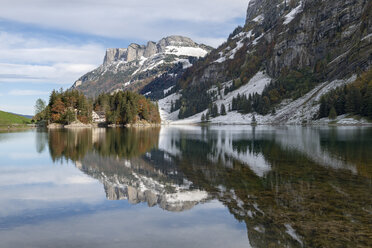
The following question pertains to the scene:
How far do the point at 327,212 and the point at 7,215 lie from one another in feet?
55.5

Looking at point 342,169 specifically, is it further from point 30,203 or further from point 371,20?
point 371,20

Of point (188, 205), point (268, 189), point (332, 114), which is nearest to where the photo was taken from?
point (188, 205)

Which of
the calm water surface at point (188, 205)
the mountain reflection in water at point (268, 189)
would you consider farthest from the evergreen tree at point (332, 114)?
the calm water surface at point (188, 205)

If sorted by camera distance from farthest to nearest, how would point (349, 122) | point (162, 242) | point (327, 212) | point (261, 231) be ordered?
point (349, 122)
point (327, 212)
point (261, 231)
point (162, 242)

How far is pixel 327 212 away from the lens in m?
16.2

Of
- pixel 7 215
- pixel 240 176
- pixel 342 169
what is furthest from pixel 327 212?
pixel 7 215

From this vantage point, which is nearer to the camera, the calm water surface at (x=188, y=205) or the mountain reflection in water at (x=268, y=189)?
the calm water surface at (x=188, y=205)

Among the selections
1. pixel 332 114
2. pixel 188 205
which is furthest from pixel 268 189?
pixel 332 114

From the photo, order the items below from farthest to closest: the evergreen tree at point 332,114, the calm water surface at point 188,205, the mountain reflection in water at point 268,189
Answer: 1. the evergreen tree at point 332,114
2. the mountain reflection in water at point 268,189
3. the calm water surface at point 188,205

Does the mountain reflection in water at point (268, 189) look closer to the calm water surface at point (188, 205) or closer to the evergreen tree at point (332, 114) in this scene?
the calm water surface at point (188, 205)

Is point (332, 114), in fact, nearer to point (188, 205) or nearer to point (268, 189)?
point (268, 189)

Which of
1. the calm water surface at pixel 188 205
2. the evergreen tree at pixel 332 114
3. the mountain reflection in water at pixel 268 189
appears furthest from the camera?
the evergreen tree at pixel 332 114

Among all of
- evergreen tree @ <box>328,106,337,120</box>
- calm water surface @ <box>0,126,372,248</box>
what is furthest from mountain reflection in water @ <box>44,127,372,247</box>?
evergreen tree @ <box>328,106,337,120</box>

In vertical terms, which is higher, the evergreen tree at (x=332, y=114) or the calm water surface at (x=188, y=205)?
the evergreen tree at (x=332, y=114)
